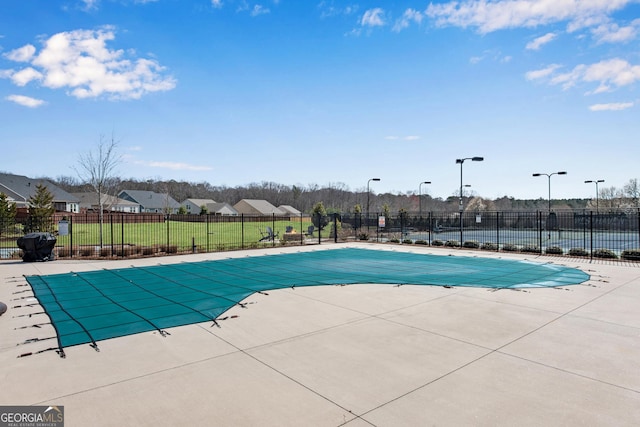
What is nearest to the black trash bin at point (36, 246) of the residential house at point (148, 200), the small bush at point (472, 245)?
the small bush at point (472, 245)

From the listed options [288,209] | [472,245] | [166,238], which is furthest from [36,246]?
[288,209]

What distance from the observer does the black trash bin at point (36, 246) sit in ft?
44.3

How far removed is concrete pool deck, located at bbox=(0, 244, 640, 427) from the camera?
337 cm

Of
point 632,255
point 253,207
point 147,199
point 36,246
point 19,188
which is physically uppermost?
point 19,188

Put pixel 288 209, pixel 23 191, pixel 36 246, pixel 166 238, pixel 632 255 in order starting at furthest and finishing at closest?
pixel 288 209, pixel 23 191, pixel 166 238, pixel 632 255, pixel 36 246

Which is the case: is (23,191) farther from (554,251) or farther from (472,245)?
(554,251)

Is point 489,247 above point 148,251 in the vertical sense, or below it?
below

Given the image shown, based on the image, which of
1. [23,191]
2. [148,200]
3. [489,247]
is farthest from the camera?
[148,200]

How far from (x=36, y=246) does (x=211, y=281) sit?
844 centimetres

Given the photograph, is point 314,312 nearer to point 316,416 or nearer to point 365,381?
point 365,381

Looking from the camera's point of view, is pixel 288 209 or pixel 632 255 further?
pixel 288 209

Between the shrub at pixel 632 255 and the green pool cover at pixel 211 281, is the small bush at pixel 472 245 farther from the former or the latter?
the shrub at pixel 632 255

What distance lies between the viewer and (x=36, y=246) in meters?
13.7

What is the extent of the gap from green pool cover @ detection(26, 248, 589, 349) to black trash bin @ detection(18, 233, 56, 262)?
12.8ft
